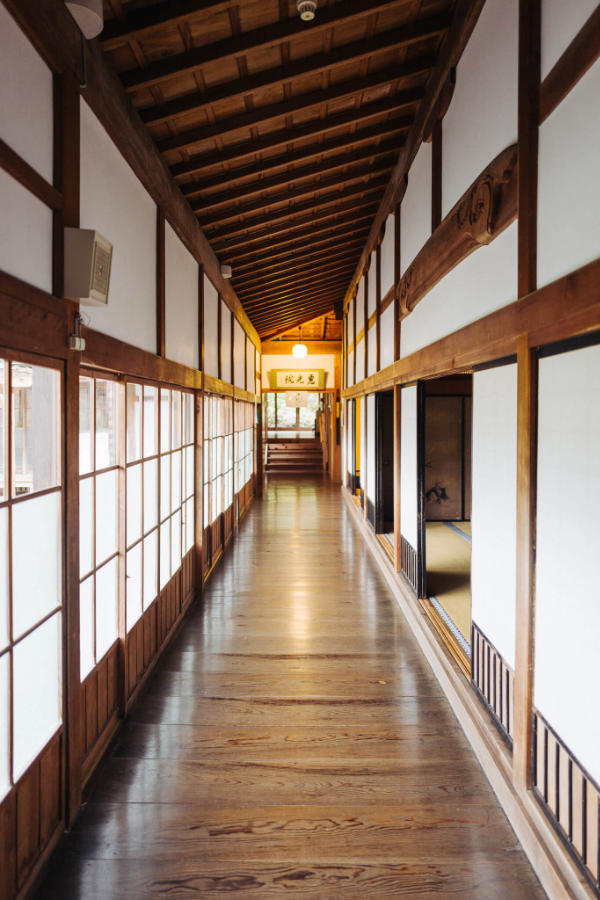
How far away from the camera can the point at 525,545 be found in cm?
228

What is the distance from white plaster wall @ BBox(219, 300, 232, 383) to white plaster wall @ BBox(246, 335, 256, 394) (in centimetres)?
252

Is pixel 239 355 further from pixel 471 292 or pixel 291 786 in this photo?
pixel 291 786

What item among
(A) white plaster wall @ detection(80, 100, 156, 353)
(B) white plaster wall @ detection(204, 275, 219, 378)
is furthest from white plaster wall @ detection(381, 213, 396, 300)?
(A) white plaster wall @ detection(80, 100, 156, 353)

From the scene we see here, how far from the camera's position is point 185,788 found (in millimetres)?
2604

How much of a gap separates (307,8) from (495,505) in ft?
9.26

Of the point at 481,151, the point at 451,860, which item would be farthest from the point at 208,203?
the point at 451,860

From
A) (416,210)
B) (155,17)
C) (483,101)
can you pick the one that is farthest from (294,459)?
(155,17)

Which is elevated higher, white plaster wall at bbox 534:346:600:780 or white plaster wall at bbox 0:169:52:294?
white plaster wall at bbox 0:169:52:294

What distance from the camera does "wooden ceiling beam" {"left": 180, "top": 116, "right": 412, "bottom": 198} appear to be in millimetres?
4547

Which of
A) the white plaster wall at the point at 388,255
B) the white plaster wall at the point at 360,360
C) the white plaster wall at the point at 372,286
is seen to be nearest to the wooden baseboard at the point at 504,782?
the white plaster wall at the point at 388,255

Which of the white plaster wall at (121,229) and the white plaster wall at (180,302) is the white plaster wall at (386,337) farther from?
the white plaster wall at (121,229)

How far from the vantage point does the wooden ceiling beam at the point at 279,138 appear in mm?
4168

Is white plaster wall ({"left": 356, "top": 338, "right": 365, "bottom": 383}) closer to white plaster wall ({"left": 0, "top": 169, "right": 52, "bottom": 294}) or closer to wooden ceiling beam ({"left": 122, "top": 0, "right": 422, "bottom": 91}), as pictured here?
wooden ceiling beam ({"left": 122, "top": 0, "right": 422, "bottom": 91})

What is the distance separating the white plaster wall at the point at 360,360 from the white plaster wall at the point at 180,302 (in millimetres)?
4001
